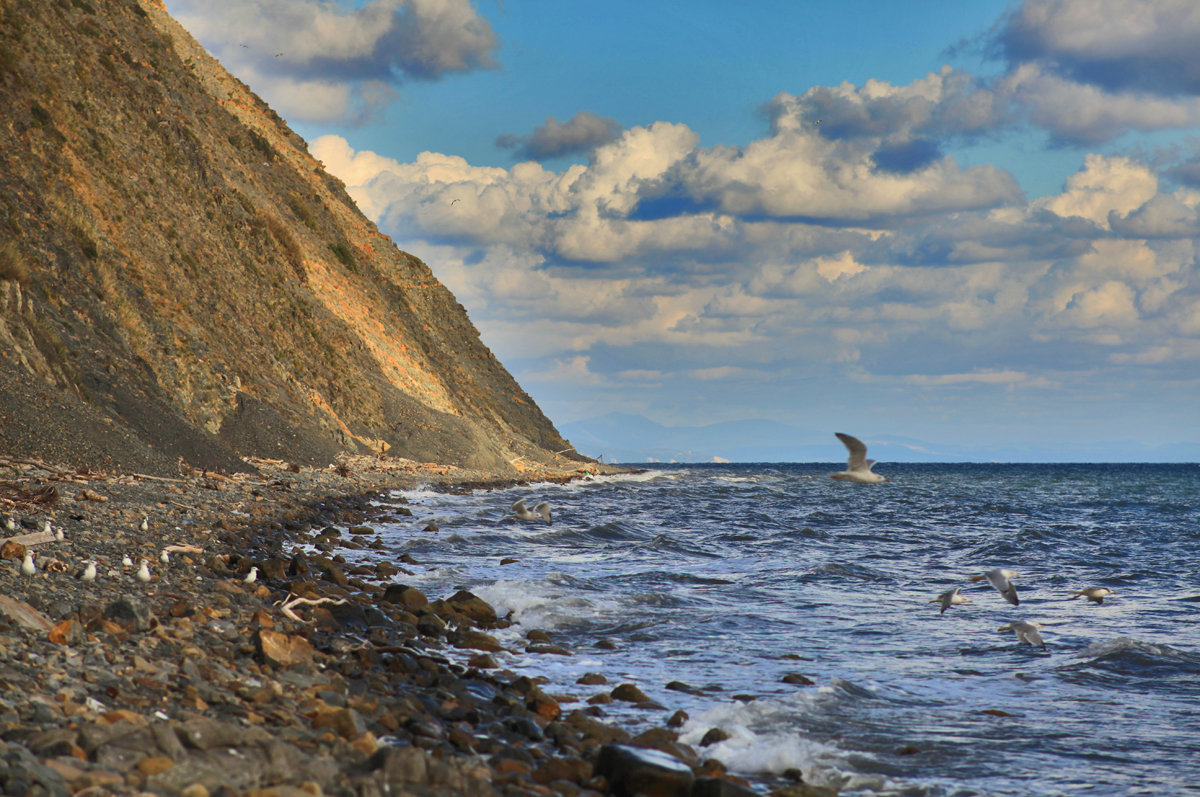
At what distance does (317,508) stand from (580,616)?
1116 centimetres

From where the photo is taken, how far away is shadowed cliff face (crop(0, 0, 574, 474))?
826 inches

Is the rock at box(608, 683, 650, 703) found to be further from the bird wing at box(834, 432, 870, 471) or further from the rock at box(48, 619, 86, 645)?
the bird wing at box(834, 432, 870, 471)

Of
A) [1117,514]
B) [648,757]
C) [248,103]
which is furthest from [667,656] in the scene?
[248,103]

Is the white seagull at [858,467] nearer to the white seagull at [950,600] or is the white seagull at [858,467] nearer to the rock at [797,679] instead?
the white seagull at [950,600]

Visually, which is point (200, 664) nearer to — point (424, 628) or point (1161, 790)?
point (424, 628)

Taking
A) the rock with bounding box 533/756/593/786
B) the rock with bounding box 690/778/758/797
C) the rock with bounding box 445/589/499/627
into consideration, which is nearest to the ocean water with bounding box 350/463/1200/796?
the rock with bounding box 445/589/499/627

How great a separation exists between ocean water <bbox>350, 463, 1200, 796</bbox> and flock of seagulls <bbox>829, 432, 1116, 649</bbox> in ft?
0.68

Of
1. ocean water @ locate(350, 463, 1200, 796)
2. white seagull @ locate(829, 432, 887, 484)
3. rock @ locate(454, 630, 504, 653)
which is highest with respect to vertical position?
white seagull @ locate(829, 432, 887, 484)

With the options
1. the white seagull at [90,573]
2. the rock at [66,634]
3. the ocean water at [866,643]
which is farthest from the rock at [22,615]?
the ocean water at [866,643]

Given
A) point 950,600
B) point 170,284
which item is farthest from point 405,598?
point 170,284

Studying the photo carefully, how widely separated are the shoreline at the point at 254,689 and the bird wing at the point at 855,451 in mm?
6916

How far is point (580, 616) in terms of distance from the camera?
13344mm

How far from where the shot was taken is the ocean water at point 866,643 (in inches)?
318

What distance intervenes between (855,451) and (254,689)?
37.1 feet
